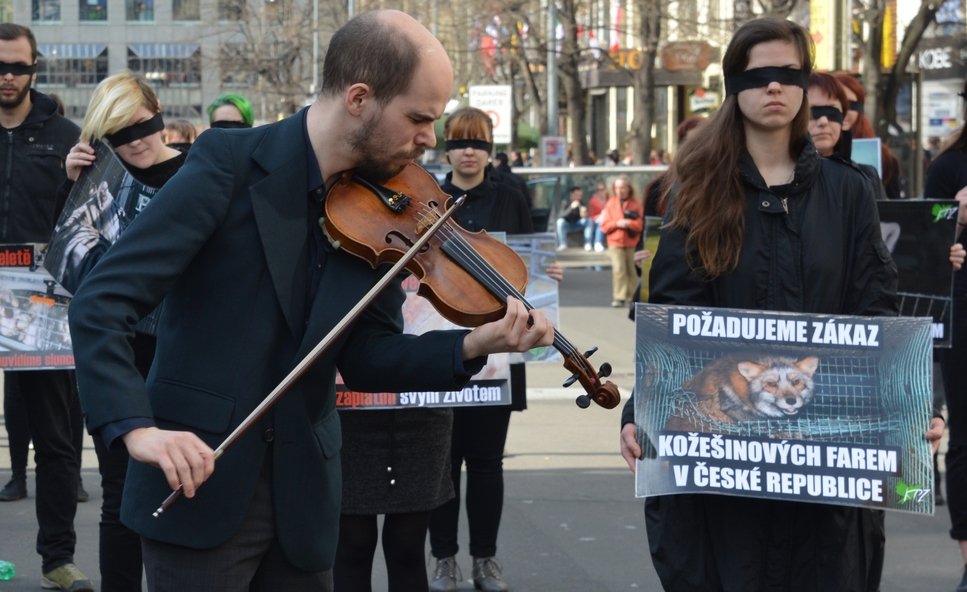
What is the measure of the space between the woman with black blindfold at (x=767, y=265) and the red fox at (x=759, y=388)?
5.6 inches

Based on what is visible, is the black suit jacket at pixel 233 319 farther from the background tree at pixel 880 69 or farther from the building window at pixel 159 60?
the building window at pixel 159 60

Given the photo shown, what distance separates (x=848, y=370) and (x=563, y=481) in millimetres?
5079

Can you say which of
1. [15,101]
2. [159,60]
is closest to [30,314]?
[15,101]

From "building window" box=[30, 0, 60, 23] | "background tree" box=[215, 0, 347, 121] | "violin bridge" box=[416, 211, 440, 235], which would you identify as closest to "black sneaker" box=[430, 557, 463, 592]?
"violin bridge" box=[416, 211, 440, 235]

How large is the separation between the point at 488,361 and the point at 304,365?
133 inches

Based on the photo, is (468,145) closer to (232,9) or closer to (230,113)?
(230,113)

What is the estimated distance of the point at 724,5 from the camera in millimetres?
45406

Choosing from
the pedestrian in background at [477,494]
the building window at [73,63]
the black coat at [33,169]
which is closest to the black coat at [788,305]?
the pedestrian in background at [477,494]

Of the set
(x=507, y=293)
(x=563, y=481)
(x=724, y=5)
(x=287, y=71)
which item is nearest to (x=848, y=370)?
(x=507, y=293)

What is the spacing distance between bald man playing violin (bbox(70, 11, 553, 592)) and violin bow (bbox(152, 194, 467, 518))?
7cm

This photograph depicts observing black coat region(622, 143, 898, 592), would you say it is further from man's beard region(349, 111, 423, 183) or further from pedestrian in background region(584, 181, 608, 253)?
pedestrian in background region(584, 181, 608, 253)

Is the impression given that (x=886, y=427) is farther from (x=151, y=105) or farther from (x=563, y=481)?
(x=563, y=481)

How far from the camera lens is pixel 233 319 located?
A: 123 inches

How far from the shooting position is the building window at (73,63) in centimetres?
9344
